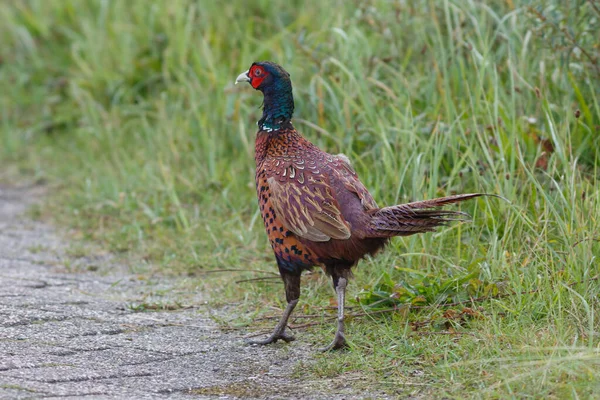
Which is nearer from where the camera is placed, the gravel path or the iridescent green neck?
the gravel path

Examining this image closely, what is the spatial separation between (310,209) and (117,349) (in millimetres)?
1040

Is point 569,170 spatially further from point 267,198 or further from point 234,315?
point 234,315

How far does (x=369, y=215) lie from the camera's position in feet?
12.5

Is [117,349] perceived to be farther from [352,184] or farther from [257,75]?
[257,75]

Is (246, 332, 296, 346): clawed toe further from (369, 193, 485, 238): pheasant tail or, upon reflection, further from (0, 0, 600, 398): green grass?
(369, 193, 485, 238): pheasant tail

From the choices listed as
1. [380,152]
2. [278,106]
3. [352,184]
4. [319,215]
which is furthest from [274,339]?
[380,152]

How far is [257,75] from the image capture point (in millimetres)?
4367

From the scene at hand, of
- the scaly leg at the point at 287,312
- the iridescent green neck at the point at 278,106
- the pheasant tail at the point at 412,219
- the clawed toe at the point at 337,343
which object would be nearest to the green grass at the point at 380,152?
the clawed toe at the point at 337,343

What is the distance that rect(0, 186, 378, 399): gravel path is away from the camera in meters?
3.28

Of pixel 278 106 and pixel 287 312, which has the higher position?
pixel 278 106

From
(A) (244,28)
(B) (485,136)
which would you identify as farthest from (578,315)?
(A) (244,28)

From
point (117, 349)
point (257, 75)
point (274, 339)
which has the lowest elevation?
point (274, 339)

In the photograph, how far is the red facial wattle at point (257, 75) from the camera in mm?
4344

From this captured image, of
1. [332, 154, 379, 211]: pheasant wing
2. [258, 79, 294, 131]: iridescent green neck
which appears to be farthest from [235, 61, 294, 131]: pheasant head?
[332, 154, 379, 211]: pheasant wing
